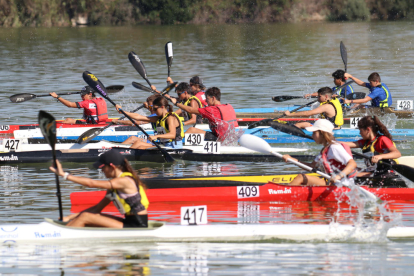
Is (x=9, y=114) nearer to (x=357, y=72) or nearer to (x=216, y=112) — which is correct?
(x=216, y=112)

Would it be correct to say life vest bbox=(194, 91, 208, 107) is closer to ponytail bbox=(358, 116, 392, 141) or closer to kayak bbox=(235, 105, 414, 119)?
kayak bbox=(235, 105, 414, 119)

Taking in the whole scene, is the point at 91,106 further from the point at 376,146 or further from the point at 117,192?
the point at 117,192

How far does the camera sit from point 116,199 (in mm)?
8281

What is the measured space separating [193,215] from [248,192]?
249 centimetres

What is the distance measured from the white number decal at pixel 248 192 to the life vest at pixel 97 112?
6592 millimetres

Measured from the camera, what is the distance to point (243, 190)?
11.1m

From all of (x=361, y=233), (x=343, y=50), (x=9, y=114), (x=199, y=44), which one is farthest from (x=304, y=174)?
(x=199, y=44)

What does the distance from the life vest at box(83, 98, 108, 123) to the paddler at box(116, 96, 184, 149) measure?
8.30ft

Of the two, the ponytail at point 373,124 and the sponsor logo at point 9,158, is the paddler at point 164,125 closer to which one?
the sponsor logo at point 9,158

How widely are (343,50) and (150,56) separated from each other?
2260cm

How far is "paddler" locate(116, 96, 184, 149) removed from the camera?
13734 millimetres

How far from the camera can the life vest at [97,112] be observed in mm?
16828

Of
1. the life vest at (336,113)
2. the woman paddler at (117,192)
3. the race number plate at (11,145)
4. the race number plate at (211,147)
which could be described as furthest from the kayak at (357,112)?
the woman paddler at (117,192)

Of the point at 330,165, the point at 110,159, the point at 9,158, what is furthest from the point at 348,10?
the point at 110,159
